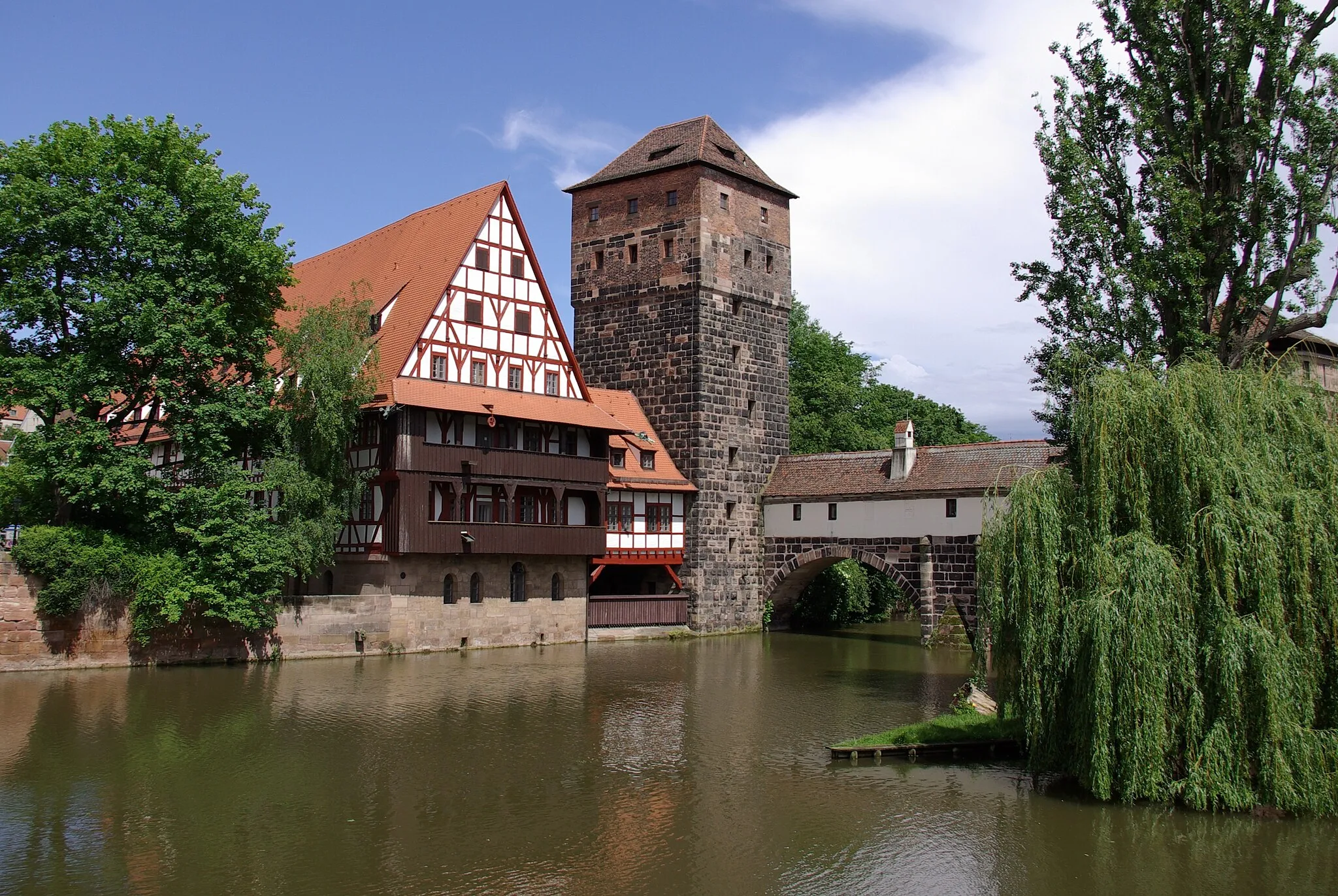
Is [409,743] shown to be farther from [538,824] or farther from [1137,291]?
[1137,291]

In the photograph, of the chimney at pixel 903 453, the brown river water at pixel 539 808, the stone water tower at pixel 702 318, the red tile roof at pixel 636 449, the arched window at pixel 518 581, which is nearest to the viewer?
the brown river water at pixel 539 808

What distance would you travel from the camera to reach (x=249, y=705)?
21.8 metres

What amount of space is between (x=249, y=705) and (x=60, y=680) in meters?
5.10

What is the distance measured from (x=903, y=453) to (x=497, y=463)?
1284 centimetres

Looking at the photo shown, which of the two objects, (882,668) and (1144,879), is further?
(882,668)

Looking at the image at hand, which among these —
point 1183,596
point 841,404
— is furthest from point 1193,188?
point 841,404

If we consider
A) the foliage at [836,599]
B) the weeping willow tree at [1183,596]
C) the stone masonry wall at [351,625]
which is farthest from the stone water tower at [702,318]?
the weeping willow tree at [1183,596]

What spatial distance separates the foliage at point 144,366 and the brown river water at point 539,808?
10.2ft

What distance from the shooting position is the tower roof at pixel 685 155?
38906 millimetres

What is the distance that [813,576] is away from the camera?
137ft

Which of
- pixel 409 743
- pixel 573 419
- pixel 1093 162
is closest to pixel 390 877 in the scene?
pixel 409 743

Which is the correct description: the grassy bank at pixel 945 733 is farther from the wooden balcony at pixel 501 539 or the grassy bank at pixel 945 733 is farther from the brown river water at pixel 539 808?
the wooden balcony at pixel 501 539

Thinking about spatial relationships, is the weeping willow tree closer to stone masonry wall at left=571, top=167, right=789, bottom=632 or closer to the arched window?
the arched window

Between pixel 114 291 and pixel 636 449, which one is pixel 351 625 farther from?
pixel 636 449
